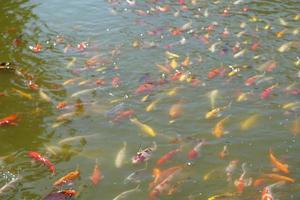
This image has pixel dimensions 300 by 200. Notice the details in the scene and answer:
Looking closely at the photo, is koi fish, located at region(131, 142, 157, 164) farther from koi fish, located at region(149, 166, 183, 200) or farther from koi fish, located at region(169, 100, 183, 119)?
koi fish, located at region(169, 100, 183, 119)

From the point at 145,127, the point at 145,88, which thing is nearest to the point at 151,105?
the point at 145,88

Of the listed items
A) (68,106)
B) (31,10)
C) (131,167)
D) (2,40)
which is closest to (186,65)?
(68,106)

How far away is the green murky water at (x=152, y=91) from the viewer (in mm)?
8664

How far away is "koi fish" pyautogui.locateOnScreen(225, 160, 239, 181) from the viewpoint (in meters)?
8.45

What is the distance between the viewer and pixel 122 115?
1015 centimetres

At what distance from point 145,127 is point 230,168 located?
210cm

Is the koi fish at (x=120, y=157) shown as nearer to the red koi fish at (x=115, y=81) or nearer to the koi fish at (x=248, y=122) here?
the red koi fish at (x=115, y=81)

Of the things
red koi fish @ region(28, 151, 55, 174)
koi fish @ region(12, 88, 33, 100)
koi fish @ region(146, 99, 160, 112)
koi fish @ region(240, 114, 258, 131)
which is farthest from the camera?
koi fish @ region(12, 88, 33, 100)

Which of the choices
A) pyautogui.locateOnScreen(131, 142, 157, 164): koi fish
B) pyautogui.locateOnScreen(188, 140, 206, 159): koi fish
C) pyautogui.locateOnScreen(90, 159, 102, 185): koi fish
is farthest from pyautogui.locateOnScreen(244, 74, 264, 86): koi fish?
pyautogui.locateOnScreen(90, 159, 102, 185): koi fish

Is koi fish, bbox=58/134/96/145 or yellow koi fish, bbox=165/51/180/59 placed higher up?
yellow koi fish, bbox=165/51/180/59

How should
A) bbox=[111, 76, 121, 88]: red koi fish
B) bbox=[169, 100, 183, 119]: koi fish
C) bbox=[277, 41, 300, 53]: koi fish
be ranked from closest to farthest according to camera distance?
bbox=[169, 100, 183, 119]: koi fish, bbox=[111, 76, 121, 88]: red koi fish, bbox=[277, 41, 300, 53]: koi fish

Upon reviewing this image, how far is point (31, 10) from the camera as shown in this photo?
629 inches

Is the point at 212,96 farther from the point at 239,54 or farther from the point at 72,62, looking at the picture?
the point at 72,62

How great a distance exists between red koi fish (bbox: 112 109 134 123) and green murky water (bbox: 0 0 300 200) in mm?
31
